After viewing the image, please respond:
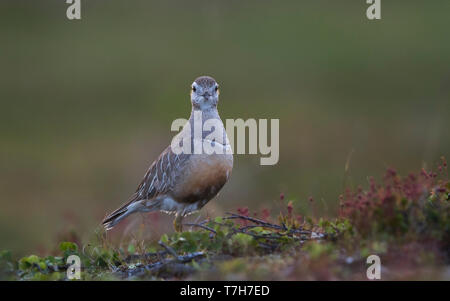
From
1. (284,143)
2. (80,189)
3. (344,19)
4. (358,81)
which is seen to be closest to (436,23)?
(344,19)

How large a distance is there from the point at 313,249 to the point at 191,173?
123 inches

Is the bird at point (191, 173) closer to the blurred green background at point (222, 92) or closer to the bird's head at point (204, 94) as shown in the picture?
the bird's head at point (204, 94)

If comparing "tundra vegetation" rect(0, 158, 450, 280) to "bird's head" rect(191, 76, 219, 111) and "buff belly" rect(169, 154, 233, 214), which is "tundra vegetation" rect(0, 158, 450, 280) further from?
"bird's head" rect(191, 76, 219, 111)

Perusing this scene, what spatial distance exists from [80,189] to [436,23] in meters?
21.4

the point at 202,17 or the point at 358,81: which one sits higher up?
the point at 202,17

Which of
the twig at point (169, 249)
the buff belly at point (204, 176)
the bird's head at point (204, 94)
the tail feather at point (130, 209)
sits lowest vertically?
the twig at point (169, 249)

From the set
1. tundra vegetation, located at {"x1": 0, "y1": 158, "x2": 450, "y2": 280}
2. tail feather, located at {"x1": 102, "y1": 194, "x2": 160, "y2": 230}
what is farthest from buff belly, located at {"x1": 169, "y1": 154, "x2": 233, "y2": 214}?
tundra vegetation, located at {"x1": 0, "y1": 158, "x2": 450, "y2": 280}

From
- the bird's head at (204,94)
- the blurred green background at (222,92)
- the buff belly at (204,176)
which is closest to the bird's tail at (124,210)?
the buff belly at (204,176)

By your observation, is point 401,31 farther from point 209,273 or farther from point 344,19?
point 209,273

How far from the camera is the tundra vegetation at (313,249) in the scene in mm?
7277

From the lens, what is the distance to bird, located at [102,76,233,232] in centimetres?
995

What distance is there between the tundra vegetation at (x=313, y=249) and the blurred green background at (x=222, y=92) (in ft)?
17.1

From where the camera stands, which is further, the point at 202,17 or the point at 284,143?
the point at 202,17

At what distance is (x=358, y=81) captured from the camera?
32.0 meters
